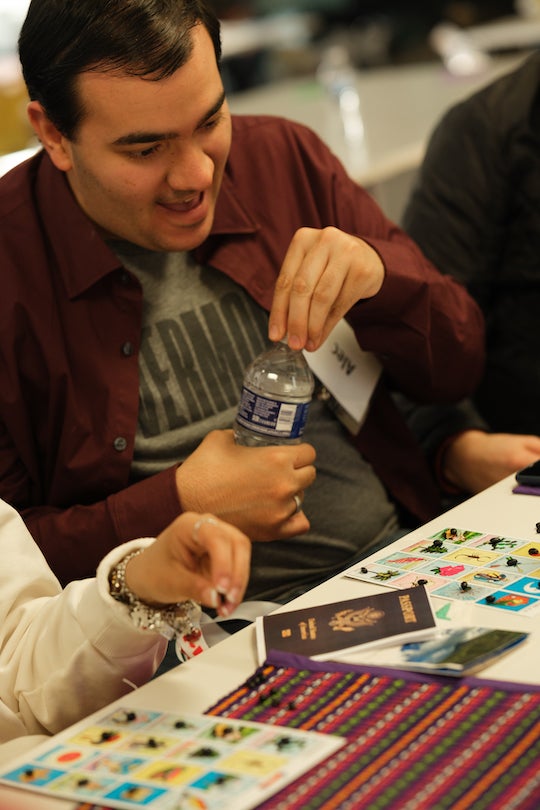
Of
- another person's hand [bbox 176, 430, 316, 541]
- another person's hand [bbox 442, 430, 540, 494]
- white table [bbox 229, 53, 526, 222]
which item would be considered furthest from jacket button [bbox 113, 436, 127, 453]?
white table [bbox 229, 53, 526, 222]

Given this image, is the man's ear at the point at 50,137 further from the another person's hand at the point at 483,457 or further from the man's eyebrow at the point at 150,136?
the another person's hand at the point at 483,457

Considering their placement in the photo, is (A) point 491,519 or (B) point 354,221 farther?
(B) point 354,221

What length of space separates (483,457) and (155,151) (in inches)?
30.6

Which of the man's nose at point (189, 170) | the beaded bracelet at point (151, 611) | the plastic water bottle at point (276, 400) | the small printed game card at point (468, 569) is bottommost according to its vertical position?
the small printed game card at point (468, 569)

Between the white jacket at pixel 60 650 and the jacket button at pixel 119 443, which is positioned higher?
the jacket button at pixel 119 443

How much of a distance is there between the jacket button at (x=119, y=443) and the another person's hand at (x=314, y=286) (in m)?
0.34

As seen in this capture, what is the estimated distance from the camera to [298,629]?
1.15 meters

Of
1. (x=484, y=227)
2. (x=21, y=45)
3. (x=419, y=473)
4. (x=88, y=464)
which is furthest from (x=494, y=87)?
(x=88, y=464)

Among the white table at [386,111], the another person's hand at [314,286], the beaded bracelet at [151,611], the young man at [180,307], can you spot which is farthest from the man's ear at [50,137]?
the white table at [386,111]

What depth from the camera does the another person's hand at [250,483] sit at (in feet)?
4.84

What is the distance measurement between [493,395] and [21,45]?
116cm

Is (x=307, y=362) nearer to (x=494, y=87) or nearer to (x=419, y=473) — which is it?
(x=419, y=473)

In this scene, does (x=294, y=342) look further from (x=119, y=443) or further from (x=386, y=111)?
(x=386, y=111)

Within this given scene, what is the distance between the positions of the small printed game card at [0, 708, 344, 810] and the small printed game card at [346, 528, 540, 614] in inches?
11.8
